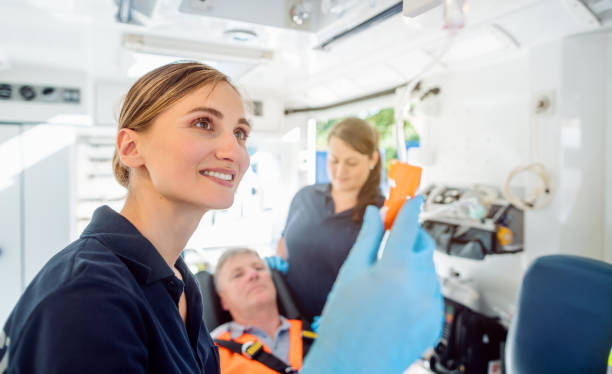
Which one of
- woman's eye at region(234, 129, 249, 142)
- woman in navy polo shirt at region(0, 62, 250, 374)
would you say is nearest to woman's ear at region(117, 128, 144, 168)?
woman in navy polo shirt at region(0, 62, 250, 374)

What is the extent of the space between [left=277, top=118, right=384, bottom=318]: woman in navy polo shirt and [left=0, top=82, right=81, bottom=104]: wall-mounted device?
2.03 metres

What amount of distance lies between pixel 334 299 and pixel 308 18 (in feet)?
2.89

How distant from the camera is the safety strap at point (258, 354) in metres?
1.65

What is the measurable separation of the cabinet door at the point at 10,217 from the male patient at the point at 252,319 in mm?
1699

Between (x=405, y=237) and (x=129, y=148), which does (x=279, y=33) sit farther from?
(x=405, y=237)

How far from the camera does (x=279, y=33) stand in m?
1.31

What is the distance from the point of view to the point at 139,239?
0.77 meters

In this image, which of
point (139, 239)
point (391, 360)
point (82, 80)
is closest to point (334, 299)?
point (391, 360)

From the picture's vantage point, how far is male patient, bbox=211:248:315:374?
1.71 meters

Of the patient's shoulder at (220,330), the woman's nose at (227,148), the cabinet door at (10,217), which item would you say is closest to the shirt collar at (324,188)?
the patient's shoulder at (220,330)

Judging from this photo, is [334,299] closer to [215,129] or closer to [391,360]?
[391,360]

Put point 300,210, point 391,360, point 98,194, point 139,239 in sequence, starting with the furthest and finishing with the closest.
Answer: point 98,194
point 300,210
point 139,239
point 391,360

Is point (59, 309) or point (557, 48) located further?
point (557, 48)

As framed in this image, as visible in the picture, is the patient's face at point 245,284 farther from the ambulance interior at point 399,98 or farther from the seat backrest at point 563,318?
the seat backrest at point 563,318
